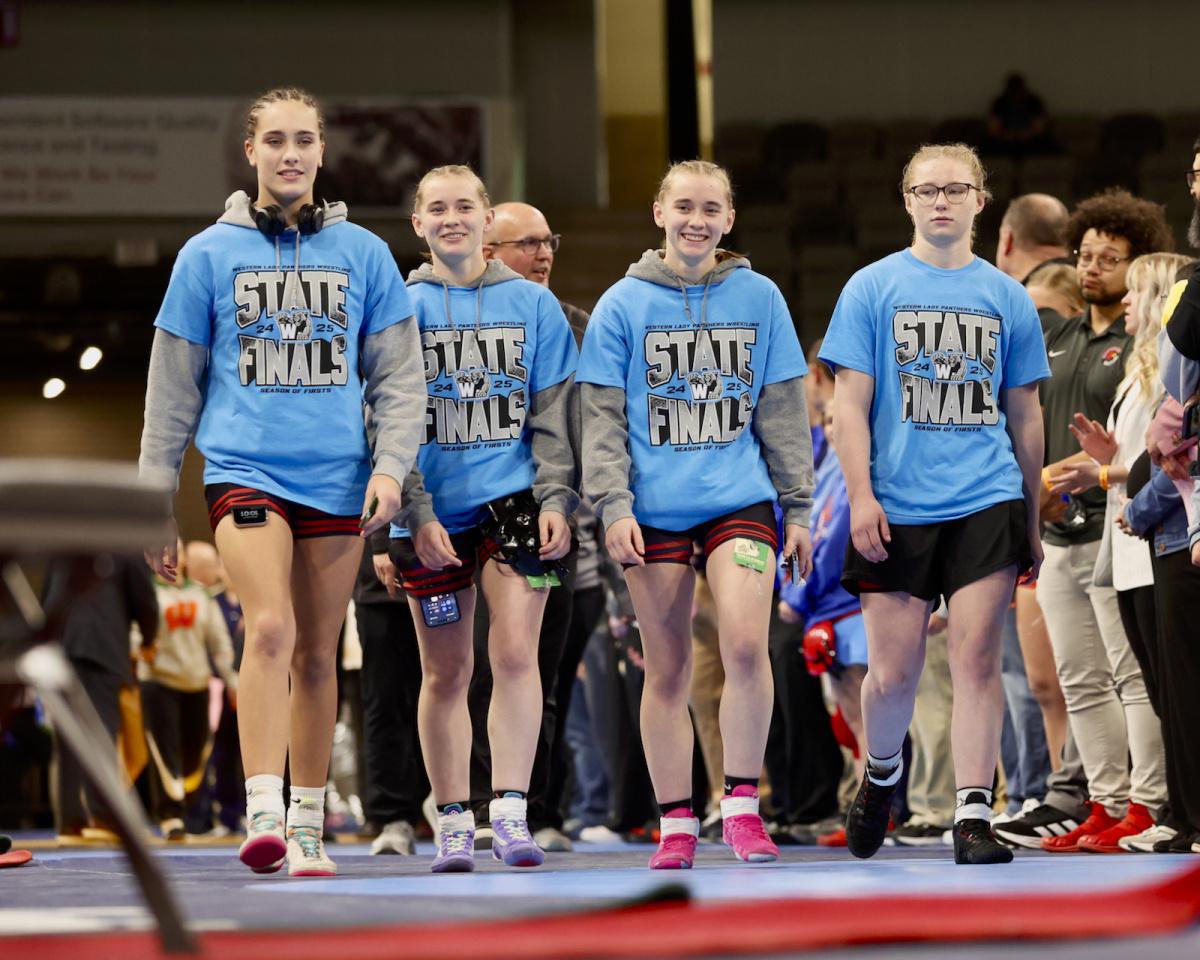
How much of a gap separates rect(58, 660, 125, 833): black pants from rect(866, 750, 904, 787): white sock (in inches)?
156

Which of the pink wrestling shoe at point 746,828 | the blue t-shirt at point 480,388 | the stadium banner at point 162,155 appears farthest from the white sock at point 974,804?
the stadium banner at point 162,155

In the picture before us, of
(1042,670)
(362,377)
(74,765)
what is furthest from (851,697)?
(74,765)

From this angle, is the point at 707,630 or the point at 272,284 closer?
the point at 272,284

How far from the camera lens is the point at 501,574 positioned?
4457 mm

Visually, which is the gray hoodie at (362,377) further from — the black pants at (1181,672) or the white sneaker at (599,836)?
the white sneaker at (599,836)

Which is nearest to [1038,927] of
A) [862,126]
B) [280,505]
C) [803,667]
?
[280,505]

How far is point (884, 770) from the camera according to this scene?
4461 millimetres

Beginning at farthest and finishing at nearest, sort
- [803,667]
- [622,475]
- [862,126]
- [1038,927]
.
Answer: [862,126], [803,667], [622,475], [1038,927]

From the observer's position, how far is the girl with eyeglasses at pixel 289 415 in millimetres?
3973

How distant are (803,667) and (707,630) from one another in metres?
0.45

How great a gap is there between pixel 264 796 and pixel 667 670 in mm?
1088

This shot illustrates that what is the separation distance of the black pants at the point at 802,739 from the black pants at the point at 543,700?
3.27 ft

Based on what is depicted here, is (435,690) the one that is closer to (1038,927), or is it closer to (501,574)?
(501,574)

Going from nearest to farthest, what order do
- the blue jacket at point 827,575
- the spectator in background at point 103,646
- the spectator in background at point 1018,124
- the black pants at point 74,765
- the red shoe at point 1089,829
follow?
the red shoe at point 1089,829 → the blue jacket at point 827,575 → the spectator in background at point 103,646 → the black pants at point 74,765 → the spectator in background at point 1018,124
